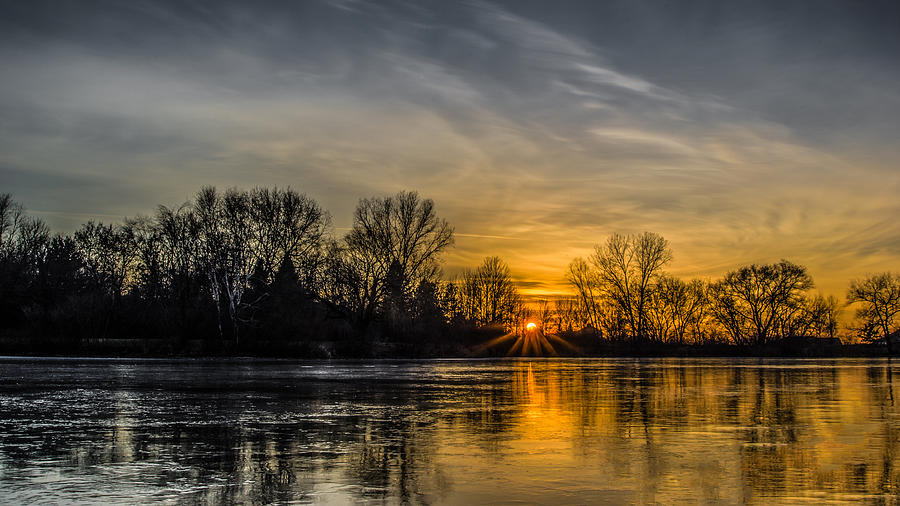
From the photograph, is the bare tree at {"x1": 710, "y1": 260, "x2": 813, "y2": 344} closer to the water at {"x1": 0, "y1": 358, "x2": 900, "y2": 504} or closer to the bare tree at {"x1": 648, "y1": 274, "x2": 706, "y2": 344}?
the bare tree at {"x1": 648, "y1": 274, "x2": 706, "y2": 344}

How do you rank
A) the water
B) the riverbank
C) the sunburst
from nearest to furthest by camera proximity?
the water < the riverbank < the sunburst

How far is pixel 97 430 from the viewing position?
13383 millimetres

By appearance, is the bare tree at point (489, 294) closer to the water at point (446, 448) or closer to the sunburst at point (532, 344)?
the sunburst at point (532, 344)

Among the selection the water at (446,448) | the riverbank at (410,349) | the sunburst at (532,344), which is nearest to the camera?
the water at (446,448)

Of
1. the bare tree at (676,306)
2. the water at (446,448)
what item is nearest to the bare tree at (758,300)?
the bare tree at (676,306)

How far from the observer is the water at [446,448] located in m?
8.36

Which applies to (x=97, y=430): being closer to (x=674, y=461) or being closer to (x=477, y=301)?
(x=674, y=461)

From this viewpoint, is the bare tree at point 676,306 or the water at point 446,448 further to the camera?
the bare tree at point 676,306

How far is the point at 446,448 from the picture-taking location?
1148cm

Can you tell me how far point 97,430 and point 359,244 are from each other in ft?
185

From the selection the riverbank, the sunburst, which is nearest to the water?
the riverbank

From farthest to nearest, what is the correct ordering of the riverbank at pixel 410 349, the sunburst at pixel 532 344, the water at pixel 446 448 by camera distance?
1. the sunburst at pixel 532 344
2. the riverbank at pixel 410 349
3. the water at pixel 446 448

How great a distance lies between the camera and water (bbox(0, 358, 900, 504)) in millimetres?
8359

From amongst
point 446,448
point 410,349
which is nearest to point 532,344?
point 410,349
